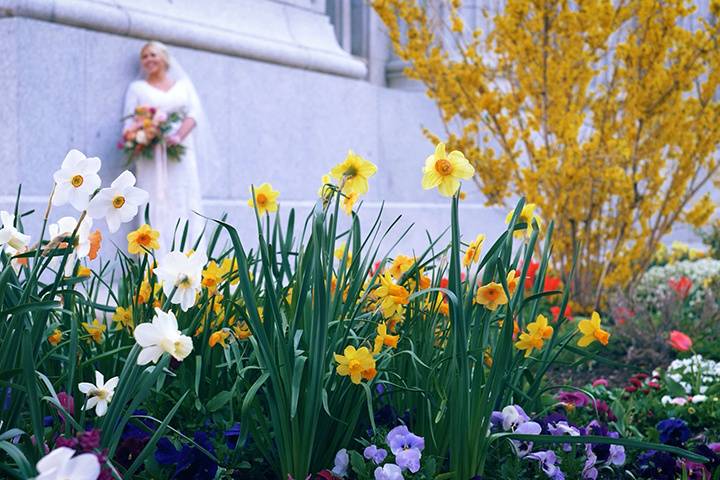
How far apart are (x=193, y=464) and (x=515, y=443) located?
0.73 meters

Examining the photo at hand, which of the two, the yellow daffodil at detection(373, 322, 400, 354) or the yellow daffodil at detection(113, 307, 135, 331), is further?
the yellow daffodil at detection(113, 307, 135, 331)

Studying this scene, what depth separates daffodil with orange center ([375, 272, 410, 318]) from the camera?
2.19m

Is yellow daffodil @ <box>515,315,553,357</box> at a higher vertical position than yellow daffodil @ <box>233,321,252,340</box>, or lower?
higher

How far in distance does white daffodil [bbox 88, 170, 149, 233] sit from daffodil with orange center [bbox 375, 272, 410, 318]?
569mm

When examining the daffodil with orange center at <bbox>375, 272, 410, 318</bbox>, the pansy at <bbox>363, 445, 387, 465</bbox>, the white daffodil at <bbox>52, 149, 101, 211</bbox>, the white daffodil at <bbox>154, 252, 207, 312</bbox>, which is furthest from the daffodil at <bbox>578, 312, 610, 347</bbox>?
the white daffodil at <bbox>52, 149, 101, 211</bbox>

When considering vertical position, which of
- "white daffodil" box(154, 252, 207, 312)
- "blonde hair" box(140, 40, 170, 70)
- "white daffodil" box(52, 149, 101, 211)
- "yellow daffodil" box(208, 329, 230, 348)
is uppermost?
"blonde hair" box(140, 40, 170, 70)

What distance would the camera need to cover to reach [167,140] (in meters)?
7.76

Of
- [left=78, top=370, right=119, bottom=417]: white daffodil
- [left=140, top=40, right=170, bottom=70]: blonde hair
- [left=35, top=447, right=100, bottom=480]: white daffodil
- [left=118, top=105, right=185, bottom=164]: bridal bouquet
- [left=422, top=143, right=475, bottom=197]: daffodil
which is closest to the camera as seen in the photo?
[left=35, top=447, right=100, bottom=480]: white daffodil

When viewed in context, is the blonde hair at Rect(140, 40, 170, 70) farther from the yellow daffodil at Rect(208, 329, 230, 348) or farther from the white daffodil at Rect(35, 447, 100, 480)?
the white daffodil at Rect(35, 447, 100, 480)

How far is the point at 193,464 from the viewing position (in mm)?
2062

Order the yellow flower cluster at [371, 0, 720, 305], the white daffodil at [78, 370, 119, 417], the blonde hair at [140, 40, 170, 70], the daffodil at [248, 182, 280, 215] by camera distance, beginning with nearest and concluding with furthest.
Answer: the white daffodil at [78, 370, 119, 417], the daffodil at [248, 182, 280, 215], the yellow flower cluster at [371, 0, 720, 305], the blonde hair at [140, 40, 170, 70]

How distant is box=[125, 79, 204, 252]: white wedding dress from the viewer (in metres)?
7.76

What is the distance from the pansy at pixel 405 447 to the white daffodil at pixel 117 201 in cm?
72

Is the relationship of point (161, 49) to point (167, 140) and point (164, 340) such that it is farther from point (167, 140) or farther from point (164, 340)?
point (164, 340)
